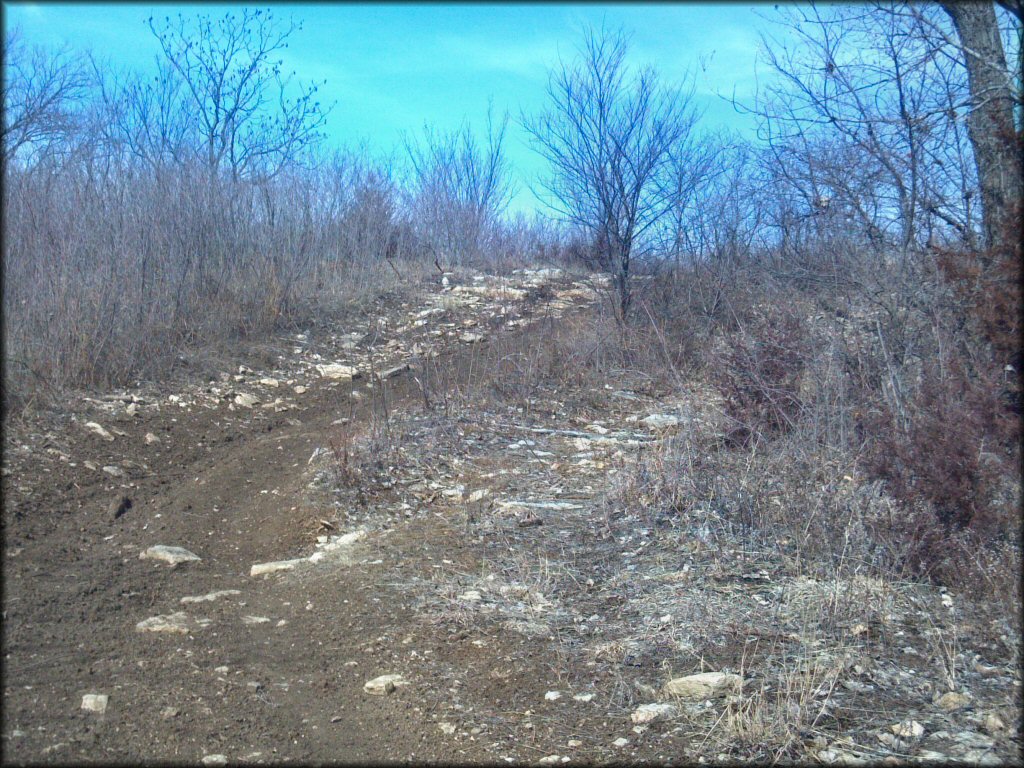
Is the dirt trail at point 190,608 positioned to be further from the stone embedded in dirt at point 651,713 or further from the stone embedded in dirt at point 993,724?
the stone embedded in dirt at point 993,724

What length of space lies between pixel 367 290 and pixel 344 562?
8987mm

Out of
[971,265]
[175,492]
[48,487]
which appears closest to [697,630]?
[971,265]

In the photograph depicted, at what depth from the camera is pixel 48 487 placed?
496 cm

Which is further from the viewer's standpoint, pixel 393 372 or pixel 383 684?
pixel 393 372

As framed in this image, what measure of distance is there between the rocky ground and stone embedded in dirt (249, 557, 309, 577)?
1.2 inches

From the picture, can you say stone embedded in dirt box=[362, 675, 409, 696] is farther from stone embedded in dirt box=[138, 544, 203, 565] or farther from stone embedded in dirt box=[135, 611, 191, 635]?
stone embedded in dirt box=[138, 544, 203, 565]

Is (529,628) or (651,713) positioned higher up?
(529,628)

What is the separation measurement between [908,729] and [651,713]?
0.83 meters

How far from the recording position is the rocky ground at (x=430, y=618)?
2.68m

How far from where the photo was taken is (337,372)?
8.83 metres

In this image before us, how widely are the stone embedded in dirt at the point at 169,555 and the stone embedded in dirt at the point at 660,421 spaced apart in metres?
4.02

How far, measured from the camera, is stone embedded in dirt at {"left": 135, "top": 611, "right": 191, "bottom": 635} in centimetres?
338

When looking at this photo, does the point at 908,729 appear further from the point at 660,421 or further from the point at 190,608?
the point at 660,421

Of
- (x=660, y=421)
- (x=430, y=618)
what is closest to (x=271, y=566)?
(x=430, y=618)
